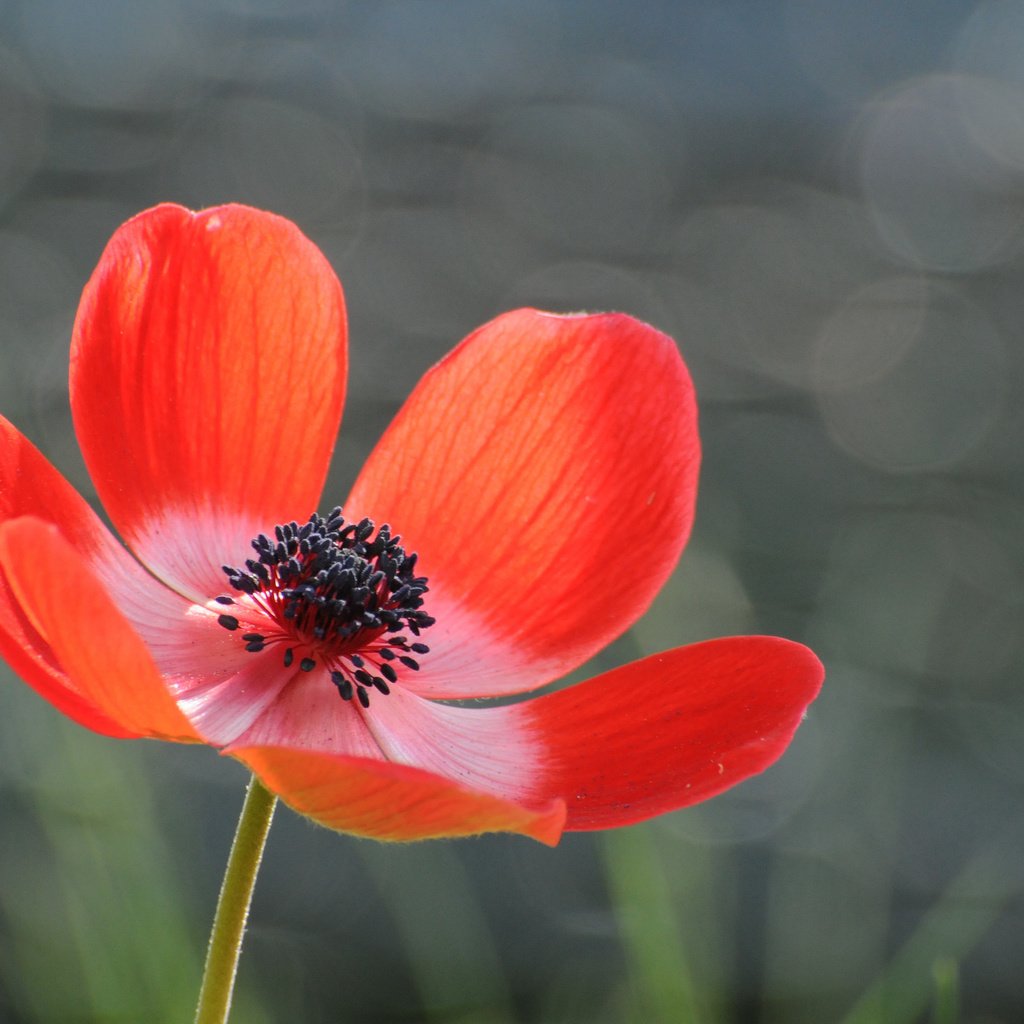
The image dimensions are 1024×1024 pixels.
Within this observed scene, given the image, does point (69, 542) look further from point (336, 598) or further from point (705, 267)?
point (705, 267)

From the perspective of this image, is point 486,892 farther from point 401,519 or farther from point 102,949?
point 401,519

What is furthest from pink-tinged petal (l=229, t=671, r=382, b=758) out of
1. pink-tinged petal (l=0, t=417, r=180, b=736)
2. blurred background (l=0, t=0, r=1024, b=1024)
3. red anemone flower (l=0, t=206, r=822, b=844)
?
blurred background (l=0, t=0, r=1024, b=1024)

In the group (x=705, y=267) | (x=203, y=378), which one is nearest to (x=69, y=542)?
(x=203, y=378)

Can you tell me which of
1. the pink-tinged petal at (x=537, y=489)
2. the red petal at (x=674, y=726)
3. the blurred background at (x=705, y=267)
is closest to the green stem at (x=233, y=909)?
the red petal at (x=674, y=726)

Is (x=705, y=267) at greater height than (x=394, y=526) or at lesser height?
greater

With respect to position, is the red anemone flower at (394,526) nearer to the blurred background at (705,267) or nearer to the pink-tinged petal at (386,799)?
the pink-tinged petal at (386,799)

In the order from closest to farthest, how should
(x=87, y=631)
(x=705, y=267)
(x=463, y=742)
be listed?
(x=87, y=631)
(x=463, y=742)
(x=705, y=267)

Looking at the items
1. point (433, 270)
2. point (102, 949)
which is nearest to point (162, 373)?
point (102, 949)
